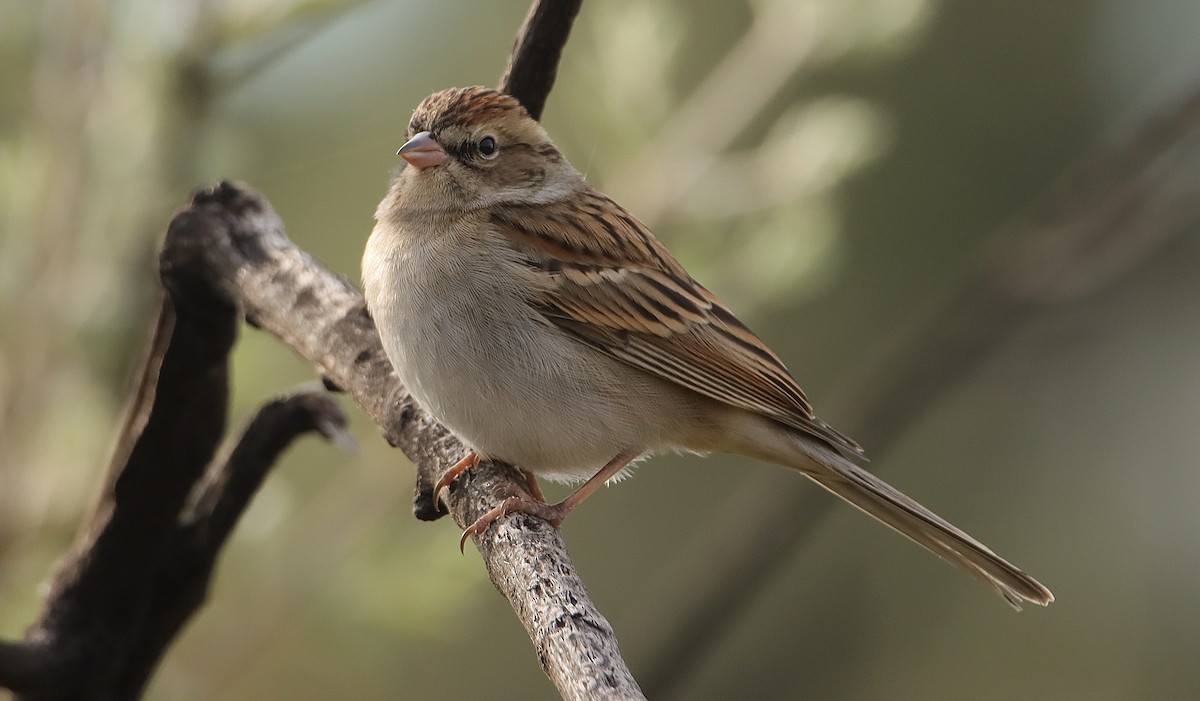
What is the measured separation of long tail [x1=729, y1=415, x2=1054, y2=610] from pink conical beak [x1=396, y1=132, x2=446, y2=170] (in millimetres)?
864

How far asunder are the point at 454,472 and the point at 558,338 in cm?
38

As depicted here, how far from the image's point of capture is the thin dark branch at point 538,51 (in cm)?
222

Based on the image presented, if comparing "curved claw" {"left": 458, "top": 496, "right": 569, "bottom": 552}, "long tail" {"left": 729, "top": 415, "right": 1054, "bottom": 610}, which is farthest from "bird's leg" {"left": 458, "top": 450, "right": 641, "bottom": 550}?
"long tail" {"left": 729, "top": 415, "right": 1054, "bottom": 610}

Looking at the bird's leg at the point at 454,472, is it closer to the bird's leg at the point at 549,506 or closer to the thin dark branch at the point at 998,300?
the bird's leg at the point at 549,506

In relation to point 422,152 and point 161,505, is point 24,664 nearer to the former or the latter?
point 161,505

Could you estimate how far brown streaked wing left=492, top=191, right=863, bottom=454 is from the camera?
8.10ft

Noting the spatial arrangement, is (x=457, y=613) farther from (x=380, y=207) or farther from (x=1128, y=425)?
(x=1128, y=425)

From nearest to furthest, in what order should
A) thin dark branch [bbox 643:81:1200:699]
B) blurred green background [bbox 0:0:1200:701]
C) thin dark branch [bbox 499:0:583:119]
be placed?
thin dark branch [bbox 499:0:583:119], blurred green background [bbox 0:0:1200:701], thin dark branch [bbox 643:81:1200:699]

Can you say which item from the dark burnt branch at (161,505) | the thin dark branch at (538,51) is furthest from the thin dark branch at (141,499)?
the thin dark branch at (538,51)

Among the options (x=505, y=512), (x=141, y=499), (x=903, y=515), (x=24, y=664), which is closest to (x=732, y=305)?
(x=903, y=515)

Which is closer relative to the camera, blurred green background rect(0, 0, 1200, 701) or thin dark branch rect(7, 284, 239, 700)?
thin dark branch rect(7, 284, 239, 700)

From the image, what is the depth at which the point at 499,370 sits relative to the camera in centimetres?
233

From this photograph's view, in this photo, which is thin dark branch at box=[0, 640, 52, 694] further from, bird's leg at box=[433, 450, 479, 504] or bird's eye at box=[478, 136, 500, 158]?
bird's eye at box=[478, 136, 500, 158]

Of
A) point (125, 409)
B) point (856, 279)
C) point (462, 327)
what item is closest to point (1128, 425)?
point (856, 279)
